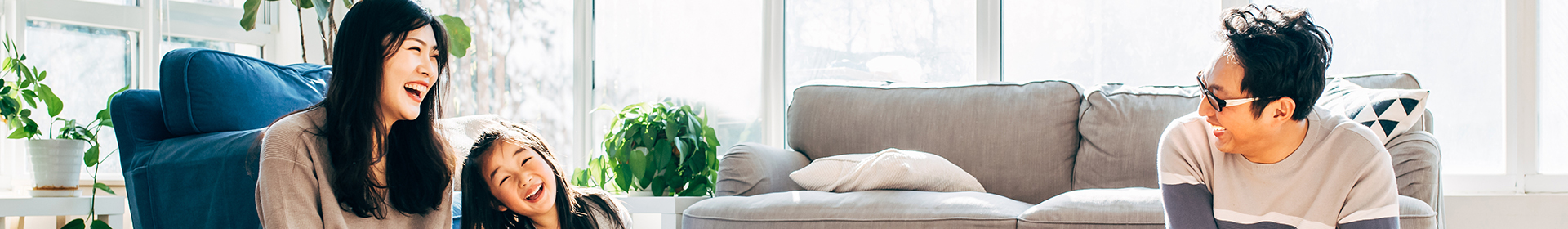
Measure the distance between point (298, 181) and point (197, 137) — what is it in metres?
0.39

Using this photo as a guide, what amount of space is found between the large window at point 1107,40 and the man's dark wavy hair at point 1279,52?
1818 mm

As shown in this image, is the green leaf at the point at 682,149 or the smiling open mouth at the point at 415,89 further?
the green leaf at the point at 682,149

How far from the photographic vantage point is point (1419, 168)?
1685 millimetres

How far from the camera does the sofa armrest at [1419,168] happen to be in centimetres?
167

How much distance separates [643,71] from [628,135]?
629 millimetres

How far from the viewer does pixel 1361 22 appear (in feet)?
8.92

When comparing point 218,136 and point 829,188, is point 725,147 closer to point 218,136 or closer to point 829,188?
point 829,188

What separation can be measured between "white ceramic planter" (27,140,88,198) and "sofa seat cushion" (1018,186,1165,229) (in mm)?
2218

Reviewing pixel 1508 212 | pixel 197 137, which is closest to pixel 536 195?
pixel 197 137

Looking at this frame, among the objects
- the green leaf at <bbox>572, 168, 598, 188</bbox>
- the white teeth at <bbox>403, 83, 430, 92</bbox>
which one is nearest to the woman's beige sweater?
the white teeth at <bbox>403, 83, 430, 92</bbox>

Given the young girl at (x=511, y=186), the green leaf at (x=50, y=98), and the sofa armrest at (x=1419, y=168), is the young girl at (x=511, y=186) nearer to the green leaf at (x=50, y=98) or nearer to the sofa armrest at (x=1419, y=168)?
the sofa armrest at (x=1419, y=168)

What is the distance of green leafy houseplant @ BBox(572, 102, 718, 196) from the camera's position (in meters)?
2.70

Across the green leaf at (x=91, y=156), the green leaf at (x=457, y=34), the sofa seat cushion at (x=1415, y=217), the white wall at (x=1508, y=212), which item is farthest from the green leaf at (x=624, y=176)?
the white wall at (x=1508, y=212)

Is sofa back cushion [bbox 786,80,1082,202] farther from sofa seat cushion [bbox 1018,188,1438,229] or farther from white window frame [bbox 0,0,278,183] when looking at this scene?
white window frame [bbox 0,0,278,183]
